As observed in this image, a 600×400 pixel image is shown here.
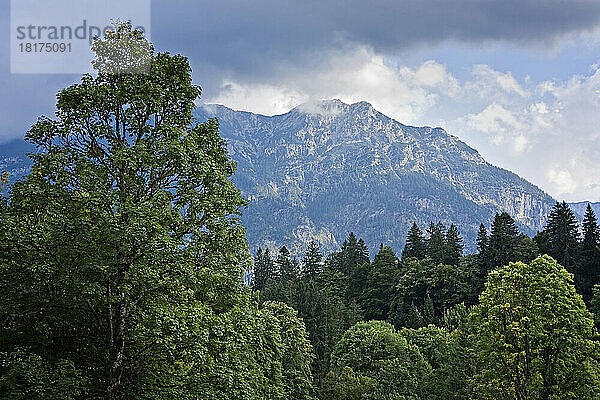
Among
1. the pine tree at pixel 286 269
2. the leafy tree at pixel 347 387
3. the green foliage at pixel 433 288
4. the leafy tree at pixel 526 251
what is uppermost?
the pine tree at pixel 286 269

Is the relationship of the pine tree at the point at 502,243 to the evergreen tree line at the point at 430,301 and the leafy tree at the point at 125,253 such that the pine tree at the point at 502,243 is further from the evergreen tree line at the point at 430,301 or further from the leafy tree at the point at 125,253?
the leafy tree at the point at 125,253

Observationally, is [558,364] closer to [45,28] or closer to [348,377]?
[348,377]

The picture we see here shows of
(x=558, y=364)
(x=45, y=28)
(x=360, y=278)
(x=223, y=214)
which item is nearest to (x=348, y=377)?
(x=558, y=364)

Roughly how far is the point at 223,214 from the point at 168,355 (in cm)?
404

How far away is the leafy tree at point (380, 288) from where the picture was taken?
250ft

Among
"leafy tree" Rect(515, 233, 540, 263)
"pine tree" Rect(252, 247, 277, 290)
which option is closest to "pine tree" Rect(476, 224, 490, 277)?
"leafy tree" Rect(515, 233, 540, 263)

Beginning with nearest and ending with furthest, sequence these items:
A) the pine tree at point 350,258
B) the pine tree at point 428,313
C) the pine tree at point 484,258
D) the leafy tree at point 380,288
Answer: the pine tree at point 428,313 < the pine tree at point 484,258 < the leafy tree at point 380,288 < the pine tree at point 350,258

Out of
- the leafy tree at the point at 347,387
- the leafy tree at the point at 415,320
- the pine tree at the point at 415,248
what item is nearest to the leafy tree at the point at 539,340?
the leafy tree at the point at 347,387

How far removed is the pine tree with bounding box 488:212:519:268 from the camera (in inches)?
2491

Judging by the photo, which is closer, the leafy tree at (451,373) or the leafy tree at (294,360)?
the leafy tree at (451,373)

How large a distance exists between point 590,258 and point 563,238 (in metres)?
3.84

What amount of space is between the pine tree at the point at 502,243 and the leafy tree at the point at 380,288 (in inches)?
665

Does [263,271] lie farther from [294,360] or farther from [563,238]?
[294,360]

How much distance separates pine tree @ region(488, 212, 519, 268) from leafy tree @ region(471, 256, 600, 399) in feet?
121
